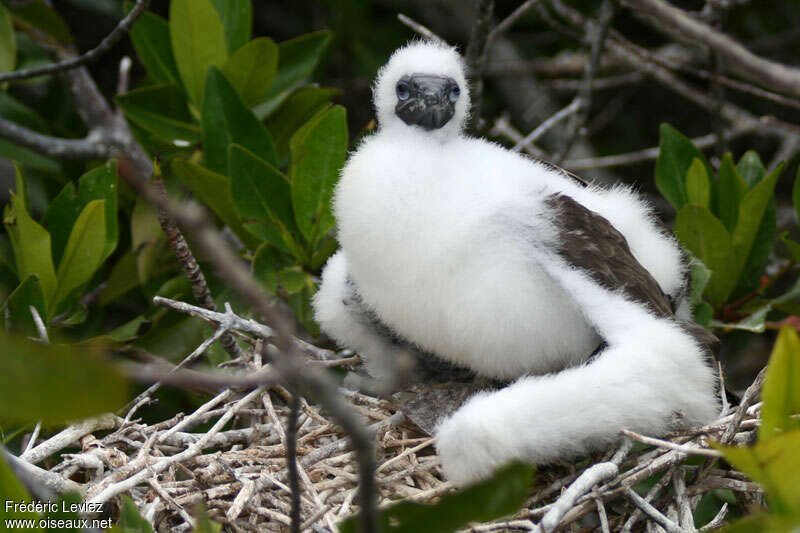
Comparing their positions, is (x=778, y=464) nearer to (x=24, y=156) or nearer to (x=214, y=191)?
(x=214, y=191)

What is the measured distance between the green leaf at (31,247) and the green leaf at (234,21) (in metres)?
0.92

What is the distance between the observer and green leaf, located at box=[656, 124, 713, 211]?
256cm

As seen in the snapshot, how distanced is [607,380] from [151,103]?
1.73 m

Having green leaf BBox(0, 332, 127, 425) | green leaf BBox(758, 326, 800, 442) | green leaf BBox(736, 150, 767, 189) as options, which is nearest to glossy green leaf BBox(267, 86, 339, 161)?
green leaf BBox(736, 150, 767, 189)

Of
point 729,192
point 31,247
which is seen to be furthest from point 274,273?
point 729,192

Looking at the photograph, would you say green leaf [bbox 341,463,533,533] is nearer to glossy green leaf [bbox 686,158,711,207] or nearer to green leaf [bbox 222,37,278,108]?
glossy green leaf [bbox 686,158,711,207]

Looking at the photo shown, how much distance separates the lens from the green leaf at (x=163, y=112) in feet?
8.60

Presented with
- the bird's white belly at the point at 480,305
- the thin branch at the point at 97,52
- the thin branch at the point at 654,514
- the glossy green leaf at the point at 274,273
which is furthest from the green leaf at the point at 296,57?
the thin branch at the point at 654,514

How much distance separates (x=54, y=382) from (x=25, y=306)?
1.54 meters

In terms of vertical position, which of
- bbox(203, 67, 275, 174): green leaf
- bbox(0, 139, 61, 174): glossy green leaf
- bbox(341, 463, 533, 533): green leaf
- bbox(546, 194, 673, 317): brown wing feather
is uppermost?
bbox(203, 67, 275, 174): green leaf

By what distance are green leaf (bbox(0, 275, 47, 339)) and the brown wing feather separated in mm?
1330

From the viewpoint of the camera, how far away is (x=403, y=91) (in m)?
2.05

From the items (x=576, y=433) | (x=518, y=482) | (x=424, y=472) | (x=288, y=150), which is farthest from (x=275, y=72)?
(x=518, y=482)

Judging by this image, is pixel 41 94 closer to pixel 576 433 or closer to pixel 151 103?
pixel 151 103
